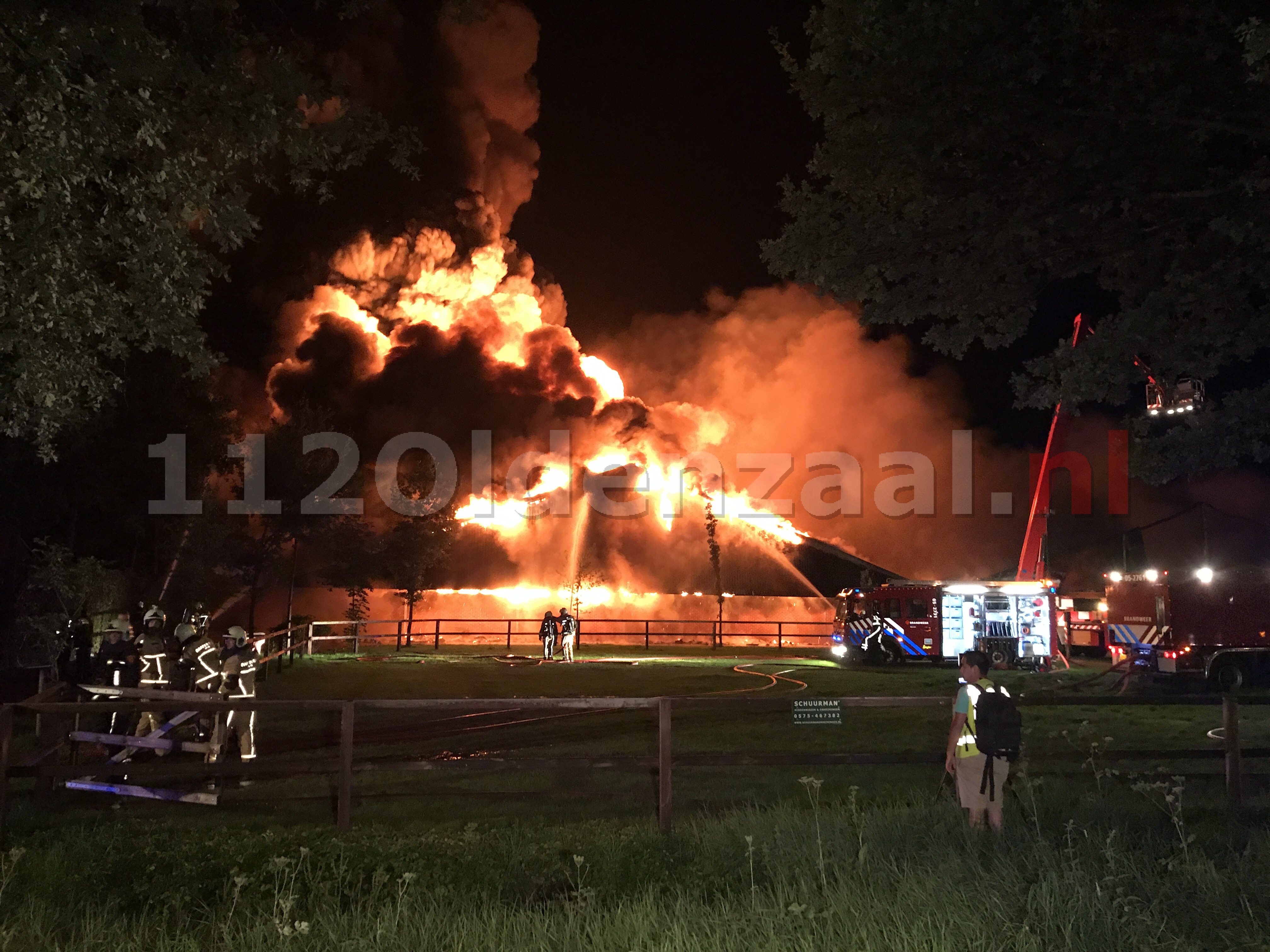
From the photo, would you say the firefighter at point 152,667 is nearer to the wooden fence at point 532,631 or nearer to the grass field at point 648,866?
the grass field at point 648,866

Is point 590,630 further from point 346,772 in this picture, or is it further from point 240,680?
point 346,772

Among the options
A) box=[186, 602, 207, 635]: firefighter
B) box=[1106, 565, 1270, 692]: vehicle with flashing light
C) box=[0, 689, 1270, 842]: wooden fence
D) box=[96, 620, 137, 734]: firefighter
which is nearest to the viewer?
box=[0, 689, 1270, 842]: wooden fence

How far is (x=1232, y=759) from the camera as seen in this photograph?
26.6 feet

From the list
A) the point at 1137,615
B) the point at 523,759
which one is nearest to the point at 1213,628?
the point at 1137,615

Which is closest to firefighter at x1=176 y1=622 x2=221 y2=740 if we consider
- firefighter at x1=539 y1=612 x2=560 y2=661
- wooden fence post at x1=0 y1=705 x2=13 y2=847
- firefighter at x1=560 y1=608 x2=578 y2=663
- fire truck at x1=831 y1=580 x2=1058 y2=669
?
wooden fence post at x1=0 y1=705 x2=13 y2=847

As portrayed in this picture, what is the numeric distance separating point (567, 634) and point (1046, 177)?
19.9 metres

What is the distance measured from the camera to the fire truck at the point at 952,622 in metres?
27.1

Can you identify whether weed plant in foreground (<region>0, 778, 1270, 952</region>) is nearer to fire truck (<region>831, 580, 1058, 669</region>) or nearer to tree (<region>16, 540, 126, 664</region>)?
tree (<region>16, 540, 126, 664</region>)

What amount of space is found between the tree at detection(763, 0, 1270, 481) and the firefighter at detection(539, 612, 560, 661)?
17.3m

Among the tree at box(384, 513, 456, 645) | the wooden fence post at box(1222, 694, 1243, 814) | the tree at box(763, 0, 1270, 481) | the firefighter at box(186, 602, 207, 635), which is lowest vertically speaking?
the wooden fence post at box(1222, 694, 1243, 814)

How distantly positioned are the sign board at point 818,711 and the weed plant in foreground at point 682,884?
2.28 feet

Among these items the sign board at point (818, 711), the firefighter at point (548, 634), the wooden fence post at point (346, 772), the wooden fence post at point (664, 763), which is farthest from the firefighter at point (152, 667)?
the firefighter at point (548, 634)

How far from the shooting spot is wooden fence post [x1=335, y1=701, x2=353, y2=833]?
7453 mm

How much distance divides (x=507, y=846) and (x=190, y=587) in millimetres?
28583
